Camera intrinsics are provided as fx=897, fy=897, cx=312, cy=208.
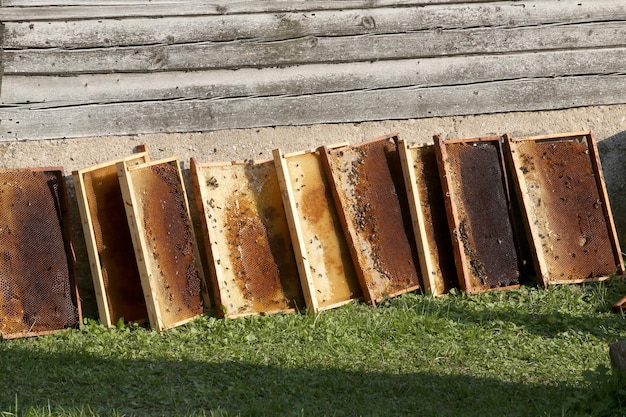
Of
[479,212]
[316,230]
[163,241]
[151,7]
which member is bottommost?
[479,212]

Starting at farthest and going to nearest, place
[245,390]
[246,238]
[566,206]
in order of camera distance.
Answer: [566,206] → [246,238] → [245,390]

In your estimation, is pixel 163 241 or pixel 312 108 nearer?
pixel 163 241

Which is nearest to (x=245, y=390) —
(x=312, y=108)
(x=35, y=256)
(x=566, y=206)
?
(x=35, y=256)

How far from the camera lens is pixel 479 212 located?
25.3ft

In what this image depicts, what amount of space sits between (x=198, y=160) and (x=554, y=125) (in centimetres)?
330

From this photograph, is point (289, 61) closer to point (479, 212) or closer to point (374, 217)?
point (374, 217)

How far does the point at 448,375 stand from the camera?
5.79 m

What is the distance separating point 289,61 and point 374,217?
4.91 ft

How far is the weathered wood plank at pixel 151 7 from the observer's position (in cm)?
695

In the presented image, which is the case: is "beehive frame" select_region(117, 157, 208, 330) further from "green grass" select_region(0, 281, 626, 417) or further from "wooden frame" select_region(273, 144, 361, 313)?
"wooden frame" select_region(273, 144, 361, 313)

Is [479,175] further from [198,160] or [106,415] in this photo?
[106,415]

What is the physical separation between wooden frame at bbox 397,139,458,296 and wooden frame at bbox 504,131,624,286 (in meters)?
0.73

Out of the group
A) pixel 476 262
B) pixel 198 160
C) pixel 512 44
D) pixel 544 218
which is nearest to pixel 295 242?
pixel 198 160

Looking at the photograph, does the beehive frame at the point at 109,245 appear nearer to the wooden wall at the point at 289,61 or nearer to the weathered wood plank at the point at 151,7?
the wooden wall at the point at 289,61
